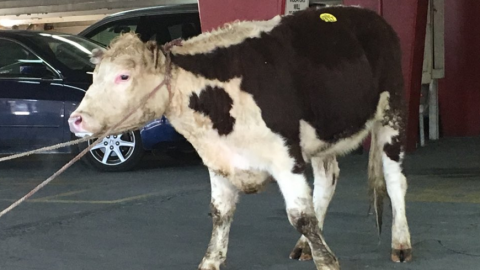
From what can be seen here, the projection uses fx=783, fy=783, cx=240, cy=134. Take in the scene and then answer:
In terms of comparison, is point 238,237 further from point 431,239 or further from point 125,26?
point 125,26

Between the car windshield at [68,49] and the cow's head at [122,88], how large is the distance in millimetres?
6386

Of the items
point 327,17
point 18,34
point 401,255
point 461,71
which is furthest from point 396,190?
point 461,71

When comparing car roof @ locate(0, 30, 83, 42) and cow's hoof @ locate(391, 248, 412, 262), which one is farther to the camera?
car roof @ locate(0, 30, 83, 42)

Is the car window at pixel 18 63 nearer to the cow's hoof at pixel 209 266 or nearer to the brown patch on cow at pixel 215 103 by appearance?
the cow's hoof at pixel 209 266

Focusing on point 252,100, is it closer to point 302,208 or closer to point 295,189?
point 295,189

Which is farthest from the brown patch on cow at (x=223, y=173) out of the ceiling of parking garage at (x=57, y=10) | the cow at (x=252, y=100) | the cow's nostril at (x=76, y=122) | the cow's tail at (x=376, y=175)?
the ceiling of parking garage at (x=57, y=10)

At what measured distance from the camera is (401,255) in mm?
5785

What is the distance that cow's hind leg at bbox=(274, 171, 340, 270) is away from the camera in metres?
5.05

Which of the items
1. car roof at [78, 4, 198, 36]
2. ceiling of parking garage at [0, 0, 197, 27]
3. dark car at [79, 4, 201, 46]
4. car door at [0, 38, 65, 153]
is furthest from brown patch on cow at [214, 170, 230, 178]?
ceiling of parking garage at [0, 0, 197, 27]

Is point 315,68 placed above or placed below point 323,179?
above

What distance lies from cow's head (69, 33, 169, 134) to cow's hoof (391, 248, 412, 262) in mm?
2134

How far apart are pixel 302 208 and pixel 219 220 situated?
82 centimetres

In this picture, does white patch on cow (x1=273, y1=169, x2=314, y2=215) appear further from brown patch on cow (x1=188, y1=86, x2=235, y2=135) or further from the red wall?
the red wall

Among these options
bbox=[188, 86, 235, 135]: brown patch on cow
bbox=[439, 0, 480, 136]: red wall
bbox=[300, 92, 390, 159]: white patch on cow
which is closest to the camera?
bbox=[188, 86, 235, 135]: brown patch on cow
